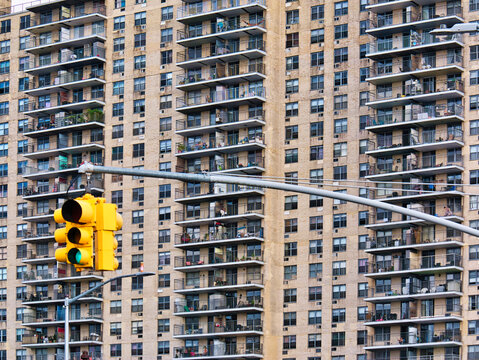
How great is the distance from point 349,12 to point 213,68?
592 inches

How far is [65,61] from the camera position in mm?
147125

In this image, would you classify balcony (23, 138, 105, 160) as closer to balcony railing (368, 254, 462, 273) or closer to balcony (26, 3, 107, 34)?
balcony (26, 3, 107, 34)

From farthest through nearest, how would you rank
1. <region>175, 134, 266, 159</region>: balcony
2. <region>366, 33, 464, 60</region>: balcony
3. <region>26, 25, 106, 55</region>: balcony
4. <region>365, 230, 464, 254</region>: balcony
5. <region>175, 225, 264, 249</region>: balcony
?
<region>26, 25, 106, 55</region>: balcony
<region>175, 134, 266, 159</region>: balcony
<region>175, 225, 264, 249</region>: balcony
<region>366, 33, 464, 60</region>: balcony
<region>365, 230, 464, 254</region>: balcony

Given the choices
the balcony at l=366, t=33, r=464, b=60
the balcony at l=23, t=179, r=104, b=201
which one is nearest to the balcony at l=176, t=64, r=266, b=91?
the balcony at l=366, t=33, r=464, b=60

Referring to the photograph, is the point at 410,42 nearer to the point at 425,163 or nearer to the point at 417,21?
the point at 417,21

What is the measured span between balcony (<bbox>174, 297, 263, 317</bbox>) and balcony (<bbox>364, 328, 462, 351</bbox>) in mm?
13083

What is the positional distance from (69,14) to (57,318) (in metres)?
32.8

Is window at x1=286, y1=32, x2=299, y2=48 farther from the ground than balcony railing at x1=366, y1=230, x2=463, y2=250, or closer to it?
farther from the ground

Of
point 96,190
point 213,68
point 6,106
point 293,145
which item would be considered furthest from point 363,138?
point 6,106

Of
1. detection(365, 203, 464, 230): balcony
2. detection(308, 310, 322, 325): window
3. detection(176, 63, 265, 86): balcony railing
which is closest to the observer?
detection(365, 203, 464, 230): balcony

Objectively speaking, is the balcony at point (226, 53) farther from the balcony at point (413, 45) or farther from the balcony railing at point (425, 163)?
the balcony railing at point (425, 163)

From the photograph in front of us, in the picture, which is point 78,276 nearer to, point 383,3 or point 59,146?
point 59,146

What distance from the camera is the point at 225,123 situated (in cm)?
13500

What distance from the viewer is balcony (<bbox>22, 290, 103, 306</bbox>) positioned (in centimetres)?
14277
